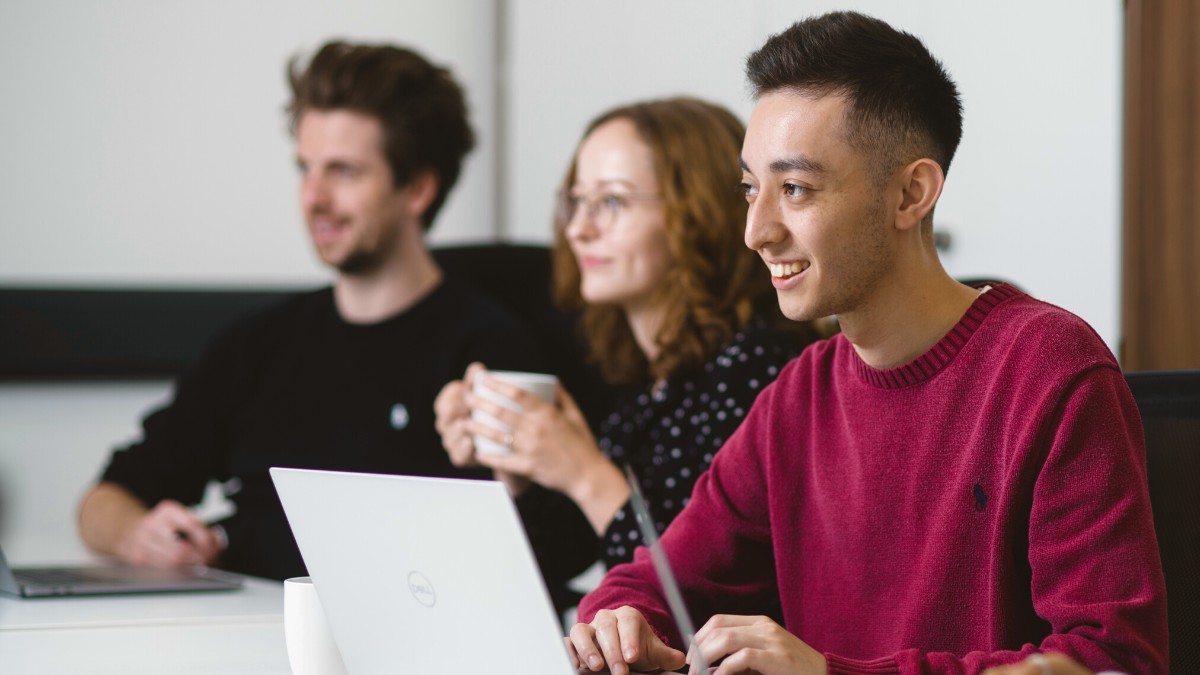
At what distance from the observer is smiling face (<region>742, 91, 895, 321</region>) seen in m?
1.03

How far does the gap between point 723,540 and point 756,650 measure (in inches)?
13.9

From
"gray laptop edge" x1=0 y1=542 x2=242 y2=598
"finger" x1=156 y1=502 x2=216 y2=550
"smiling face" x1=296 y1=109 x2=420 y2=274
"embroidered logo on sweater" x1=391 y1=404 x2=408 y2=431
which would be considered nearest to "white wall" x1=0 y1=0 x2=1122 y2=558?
"smiling face" x1=296 y1=109 x2=420 y2=274

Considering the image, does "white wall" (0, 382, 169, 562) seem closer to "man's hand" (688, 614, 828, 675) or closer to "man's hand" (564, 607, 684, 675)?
"man's hand" (564, 607, 684, 675)

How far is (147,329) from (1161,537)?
8.07 ft

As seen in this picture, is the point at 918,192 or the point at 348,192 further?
the point at 348,192

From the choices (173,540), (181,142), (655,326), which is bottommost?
(173,540)

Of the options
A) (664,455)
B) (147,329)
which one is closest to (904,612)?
(664,455)

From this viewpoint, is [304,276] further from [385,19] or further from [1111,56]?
[1111,56]

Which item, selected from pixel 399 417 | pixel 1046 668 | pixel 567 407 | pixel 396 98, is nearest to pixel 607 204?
pixel 567 407

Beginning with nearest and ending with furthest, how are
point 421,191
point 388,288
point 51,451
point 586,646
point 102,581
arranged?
point 586,646 < point 102,581 < point 388,288 < point 421,191 < point 51,451

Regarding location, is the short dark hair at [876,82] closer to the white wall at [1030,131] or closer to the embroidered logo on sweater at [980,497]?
the white wall at [1030,131]

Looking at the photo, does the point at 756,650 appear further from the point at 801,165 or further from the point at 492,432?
the point at 492,432

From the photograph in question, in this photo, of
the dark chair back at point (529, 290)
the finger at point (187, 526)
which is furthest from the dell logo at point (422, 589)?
the dark chair back at point (529, 290)

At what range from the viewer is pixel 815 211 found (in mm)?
1033
